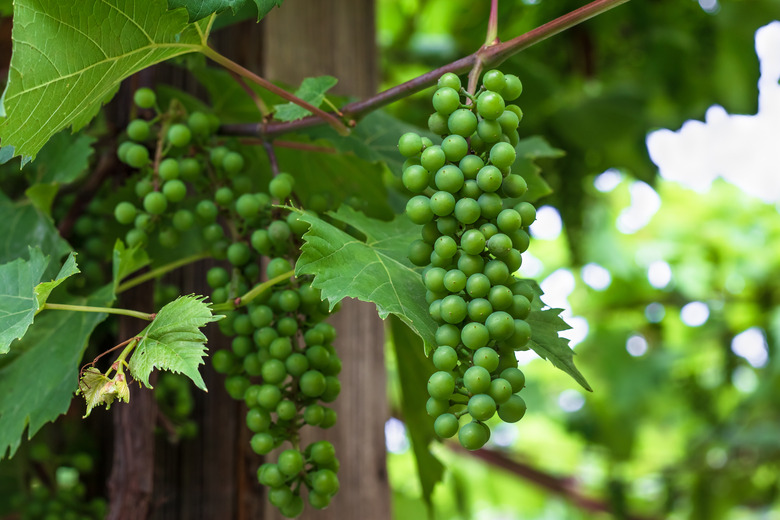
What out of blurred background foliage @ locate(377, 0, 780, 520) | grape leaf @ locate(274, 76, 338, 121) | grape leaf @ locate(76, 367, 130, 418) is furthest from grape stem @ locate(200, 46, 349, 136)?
blurred background foliage @ locate(377, 0, 780, 520)

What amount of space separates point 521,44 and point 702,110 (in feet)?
4.55

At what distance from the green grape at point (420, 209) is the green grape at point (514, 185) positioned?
0.22ft

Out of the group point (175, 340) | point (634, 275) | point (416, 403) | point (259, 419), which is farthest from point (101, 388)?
point (634, 275)

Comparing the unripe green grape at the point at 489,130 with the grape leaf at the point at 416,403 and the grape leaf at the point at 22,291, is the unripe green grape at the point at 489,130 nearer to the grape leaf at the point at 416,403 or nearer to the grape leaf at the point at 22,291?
the grape leaf at the point at 22,291

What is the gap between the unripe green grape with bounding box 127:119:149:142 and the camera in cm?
87

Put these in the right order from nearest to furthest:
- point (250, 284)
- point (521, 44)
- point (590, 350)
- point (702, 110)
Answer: point (521, 44)
point (250, 284)
point (702, 110)
point (590, 350)

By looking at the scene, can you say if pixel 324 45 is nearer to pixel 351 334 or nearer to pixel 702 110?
pixel 351 334

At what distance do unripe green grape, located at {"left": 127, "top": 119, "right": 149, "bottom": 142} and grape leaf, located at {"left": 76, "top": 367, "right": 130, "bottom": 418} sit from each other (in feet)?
1.15

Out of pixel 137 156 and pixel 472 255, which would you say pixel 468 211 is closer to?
pixel 472 255

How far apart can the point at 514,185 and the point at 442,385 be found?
18 cm

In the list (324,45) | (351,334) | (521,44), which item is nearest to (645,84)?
(324,45)

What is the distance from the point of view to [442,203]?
0.61 meters

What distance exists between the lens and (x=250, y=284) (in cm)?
82

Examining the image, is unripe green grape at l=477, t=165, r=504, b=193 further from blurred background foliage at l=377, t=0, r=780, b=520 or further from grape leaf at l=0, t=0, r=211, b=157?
blurred background foliage at l=377, t=0, r=780, b=520
